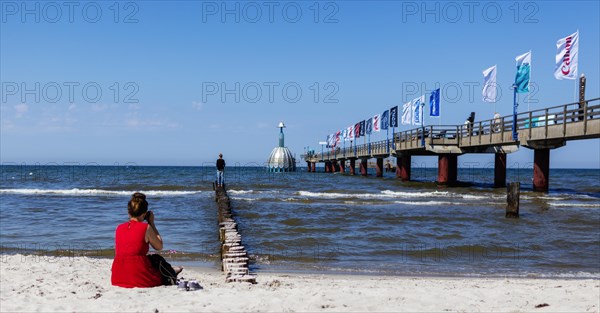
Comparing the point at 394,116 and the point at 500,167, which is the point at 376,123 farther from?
the point at 500,167

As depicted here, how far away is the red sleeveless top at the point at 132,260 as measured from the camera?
Answer: 6.39 meters

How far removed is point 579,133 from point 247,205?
1460 centimetres

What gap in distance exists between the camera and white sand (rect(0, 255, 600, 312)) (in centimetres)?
626

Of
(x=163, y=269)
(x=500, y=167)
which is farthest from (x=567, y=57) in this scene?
(x=163, y=269)

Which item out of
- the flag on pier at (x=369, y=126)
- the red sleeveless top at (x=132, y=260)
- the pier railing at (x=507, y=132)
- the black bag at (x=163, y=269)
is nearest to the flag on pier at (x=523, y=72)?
the pier railing at (x=507, y=132)

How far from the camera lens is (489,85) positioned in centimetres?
3083

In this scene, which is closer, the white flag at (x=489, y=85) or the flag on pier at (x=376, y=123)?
the white flag at (x=489, y=85)

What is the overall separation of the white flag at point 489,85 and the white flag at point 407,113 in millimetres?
11170

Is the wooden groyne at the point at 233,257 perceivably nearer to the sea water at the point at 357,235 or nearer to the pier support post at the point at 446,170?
the sea water at the point at 357,235

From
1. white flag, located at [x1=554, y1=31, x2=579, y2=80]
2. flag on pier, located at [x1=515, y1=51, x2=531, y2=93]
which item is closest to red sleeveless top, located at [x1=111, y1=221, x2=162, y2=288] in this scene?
white flag, located at [x1=554, y1=31, x2=579, y2=80]

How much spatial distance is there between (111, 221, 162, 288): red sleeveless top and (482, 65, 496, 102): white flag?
27.4 metres

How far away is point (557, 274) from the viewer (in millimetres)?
10070

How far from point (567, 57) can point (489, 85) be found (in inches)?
345

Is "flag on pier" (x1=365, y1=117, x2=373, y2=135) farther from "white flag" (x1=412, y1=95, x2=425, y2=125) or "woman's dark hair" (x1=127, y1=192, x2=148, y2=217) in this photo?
"woman's dark hair" (x1=127, y1=192, x2=148, y2=217)
